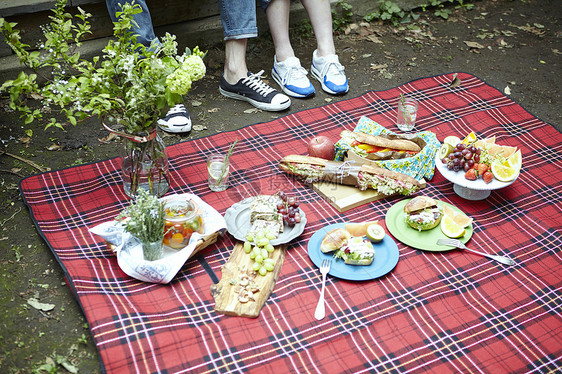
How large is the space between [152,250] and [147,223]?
14 cm

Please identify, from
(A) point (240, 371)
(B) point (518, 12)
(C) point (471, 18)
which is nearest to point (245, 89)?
(A) point (240, 371)

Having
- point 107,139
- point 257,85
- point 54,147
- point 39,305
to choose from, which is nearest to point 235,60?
point 257,85

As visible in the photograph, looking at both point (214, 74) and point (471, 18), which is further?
point (471, 18)

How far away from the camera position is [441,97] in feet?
12.6

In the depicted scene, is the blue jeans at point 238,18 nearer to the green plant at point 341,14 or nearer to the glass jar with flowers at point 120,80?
the glass jar with flowers at point 120,80

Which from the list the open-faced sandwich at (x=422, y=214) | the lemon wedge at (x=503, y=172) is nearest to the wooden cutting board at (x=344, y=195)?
the open-faced sandwich at (x=422, y=214)

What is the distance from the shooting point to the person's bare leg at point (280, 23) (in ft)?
12.7

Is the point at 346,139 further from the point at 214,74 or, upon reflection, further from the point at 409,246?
the point at 214,74

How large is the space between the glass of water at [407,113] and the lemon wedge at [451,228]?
0.97 m

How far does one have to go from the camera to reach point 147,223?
2250mm

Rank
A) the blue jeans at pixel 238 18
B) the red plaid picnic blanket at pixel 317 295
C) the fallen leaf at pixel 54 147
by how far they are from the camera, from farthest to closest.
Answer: the blue jeans at pixel 238 18 < the fallen leaf at pixel 54 147 < the red plaid picnic blanket at pixel 317 295

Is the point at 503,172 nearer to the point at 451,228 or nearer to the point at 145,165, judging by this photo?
the point at 451,228

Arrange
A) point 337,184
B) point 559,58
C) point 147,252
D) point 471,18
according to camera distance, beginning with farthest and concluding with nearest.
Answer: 1. point 471,18
2. point 559,58
3. point 337,184
4. point 147,252

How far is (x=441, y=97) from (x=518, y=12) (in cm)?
221
